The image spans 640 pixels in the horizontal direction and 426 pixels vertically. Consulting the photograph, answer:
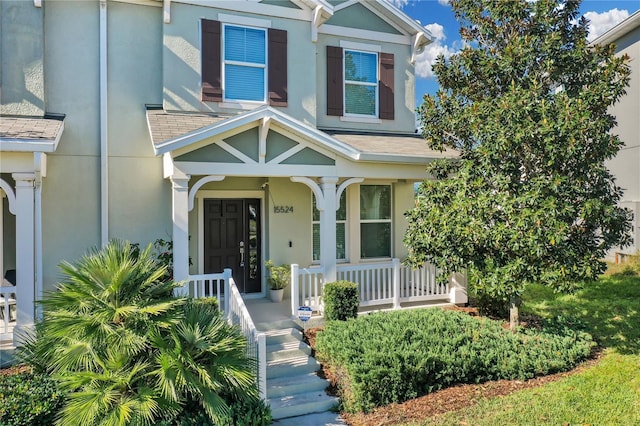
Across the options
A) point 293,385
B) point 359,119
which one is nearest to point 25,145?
point 293,385

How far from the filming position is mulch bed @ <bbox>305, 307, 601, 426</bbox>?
18.1ft

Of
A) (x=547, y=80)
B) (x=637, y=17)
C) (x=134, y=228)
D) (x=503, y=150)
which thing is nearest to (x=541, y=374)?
(x=503, y=150)

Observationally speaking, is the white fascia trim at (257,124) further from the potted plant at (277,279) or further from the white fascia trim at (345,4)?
the white fascia trim at (345,4)

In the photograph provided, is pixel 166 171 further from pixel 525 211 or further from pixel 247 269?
pixel 525 211

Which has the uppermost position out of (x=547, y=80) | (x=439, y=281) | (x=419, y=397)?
(x=547, y=80)

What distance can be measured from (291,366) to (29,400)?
135 inches

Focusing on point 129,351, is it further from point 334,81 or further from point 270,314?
point 334,81

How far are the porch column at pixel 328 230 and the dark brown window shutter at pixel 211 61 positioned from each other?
3111 mm

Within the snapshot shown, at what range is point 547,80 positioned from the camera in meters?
7.33

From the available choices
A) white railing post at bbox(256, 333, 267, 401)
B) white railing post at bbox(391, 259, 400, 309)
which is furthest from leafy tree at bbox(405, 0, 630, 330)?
white railing post at bbox(256, 333, 267, 401)

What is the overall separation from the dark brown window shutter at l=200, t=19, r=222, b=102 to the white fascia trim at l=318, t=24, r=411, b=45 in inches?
104

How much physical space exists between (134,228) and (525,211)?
7.36m

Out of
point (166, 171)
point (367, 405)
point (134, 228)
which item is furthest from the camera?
point (134, 228)

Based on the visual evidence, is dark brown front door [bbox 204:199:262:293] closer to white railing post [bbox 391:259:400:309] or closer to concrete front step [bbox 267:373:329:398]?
white railing post [bbox 391:259:400:309]
